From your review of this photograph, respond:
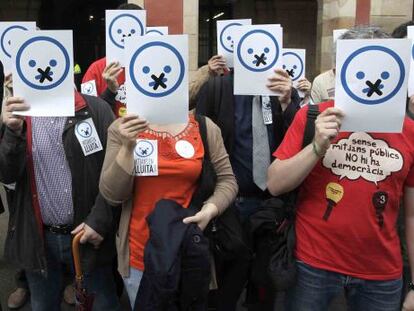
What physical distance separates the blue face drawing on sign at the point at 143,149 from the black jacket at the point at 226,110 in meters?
0.90

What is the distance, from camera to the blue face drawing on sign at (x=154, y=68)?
2.10m

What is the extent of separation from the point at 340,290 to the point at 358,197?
420mm

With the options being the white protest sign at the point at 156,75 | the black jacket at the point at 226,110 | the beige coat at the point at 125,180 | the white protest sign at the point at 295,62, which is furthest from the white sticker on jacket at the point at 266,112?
the white protest sign at the point at 295,62

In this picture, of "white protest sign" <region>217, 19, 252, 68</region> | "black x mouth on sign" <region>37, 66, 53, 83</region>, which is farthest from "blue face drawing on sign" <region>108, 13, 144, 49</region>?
"black x mouth on sign" <region>37, 66, 53, 83</region>

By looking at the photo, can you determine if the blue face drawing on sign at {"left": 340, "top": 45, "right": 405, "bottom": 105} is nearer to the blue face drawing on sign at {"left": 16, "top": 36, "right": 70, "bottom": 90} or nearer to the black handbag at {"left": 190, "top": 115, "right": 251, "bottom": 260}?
the black handbag at {"left": 190, "top": 115, "right": 251, "bottom": 260}

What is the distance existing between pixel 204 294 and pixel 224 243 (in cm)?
Result: 31

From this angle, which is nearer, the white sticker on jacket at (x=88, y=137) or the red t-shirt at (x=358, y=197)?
the red t-shirt at (x=358, y=197)

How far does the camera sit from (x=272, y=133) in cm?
312

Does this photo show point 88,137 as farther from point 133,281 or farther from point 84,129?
point 133,281

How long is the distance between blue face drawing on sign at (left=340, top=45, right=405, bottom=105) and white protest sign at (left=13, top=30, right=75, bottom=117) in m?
1.20

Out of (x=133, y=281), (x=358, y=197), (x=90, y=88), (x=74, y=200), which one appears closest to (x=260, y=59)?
(x=358, y=197)

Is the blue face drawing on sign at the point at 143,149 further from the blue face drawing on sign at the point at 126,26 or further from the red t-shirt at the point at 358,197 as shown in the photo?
the blue face drawing on sign at the point at 126,26

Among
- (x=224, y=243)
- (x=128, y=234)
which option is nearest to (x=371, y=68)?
(x=224, y=243)

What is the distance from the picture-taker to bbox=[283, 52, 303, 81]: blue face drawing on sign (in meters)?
4.25
